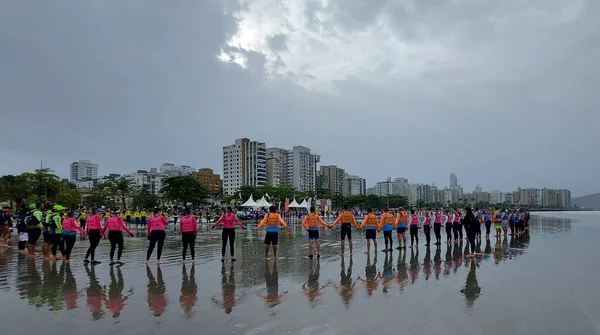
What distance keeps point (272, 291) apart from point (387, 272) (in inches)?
145

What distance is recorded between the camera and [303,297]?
25.0 feet

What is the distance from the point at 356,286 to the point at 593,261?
961 cm

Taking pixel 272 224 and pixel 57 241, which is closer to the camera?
pixel 272 224

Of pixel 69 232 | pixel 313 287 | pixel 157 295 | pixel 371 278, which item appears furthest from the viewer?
pixel 69 232

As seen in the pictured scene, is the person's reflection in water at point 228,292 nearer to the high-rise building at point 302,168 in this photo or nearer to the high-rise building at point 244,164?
the high-rise building at point 244,164

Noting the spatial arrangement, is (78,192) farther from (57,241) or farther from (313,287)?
(313,287)

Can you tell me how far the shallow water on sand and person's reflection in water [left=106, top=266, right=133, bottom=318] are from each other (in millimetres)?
21

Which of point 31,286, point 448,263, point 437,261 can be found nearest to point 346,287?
point 448,263

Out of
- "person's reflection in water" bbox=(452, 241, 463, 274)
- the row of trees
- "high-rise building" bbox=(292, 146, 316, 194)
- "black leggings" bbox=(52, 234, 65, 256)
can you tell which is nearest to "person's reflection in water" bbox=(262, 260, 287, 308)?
"person's reflection in water" bbox=(452, 241, 463, 274)

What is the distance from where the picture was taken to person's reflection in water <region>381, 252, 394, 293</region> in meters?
8.89

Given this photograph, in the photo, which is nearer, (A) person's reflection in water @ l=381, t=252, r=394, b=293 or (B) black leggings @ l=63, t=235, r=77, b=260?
(A) person's reflection in water @ l=381, t=252, r=394, b=293

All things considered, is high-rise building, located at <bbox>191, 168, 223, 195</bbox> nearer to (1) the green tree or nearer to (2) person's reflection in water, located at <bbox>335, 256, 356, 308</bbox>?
(1) the green tree

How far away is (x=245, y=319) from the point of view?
6145mm

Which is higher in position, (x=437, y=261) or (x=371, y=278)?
(x=371, y=278)
